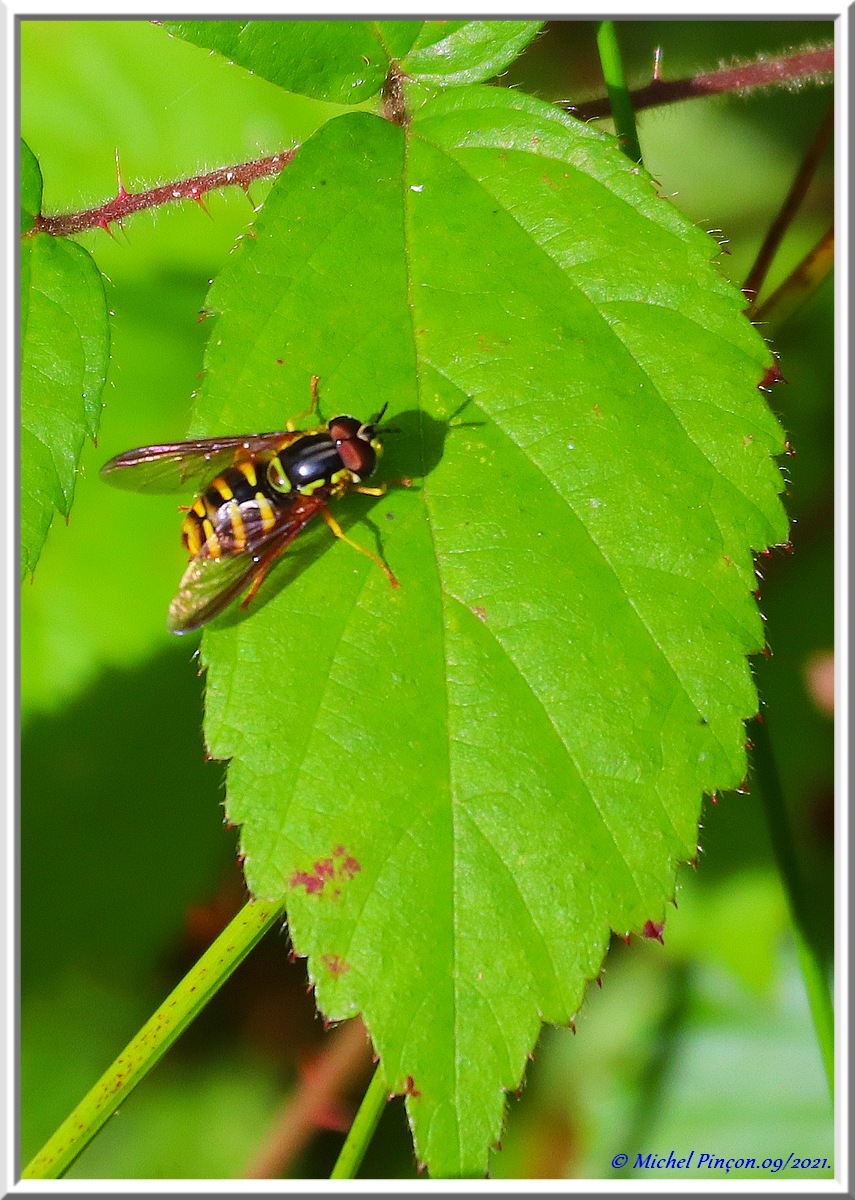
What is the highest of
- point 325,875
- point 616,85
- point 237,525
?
point 616,85

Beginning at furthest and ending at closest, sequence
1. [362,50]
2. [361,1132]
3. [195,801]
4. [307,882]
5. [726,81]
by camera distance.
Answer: [195,801] < [726,81] < [362,50] < [361,1132] < [307,882]

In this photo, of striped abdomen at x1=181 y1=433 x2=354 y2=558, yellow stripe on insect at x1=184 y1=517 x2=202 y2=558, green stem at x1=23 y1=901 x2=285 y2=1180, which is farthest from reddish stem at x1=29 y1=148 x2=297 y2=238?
green stem at x1=23 y1=901 x2=285 y2=1180

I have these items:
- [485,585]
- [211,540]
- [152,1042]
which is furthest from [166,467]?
[152,1042]

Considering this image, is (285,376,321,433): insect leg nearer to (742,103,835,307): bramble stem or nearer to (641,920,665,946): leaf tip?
(641,920,665,946): leaf tip

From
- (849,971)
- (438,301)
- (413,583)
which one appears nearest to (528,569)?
(413,583)

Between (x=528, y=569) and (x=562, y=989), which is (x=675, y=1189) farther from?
(x=528, y=569)

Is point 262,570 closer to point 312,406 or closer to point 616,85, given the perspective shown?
point 312,406

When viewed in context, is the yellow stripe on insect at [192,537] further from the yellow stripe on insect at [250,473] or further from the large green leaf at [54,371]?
the large green leaf at [54,371]
